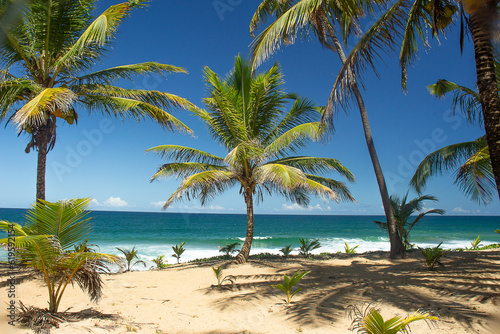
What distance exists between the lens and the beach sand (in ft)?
12.7

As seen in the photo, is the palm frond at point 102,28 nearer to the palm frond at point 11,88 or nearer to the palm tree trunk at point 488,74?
the palm frond at point 11,88

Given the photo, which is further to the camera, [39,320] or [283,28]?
[283,28]

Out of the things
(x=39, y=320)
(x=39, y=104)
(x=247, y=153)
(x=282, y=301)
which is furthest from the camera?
(x=247, y=153)

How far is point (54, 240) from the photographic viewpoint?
359 centimetres

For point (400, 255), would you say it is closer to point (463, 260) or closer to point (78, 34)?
point (463, 260)

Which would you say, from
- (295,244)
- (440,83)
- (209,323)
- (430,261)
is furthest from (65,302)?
(295,244)

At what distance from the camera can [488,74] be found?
392 centimetres

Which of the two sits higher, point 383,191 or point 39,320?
point 383,191

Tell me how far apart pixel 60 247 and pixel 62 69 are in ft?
19.5

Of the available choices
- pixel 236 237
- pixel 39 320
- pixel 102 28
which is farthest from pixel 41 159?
pixel 236 237

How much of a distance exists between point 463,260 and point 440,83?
499 centimetres

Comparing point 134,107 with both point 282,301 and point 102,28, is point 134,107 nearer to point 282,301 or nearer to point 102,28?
point 102,28

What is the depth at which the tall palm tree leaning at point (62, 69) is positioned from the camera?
20.5ft

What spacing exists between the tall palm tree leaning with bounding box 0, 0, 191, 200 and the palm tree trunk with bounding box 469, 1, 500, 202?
6.33 meters
